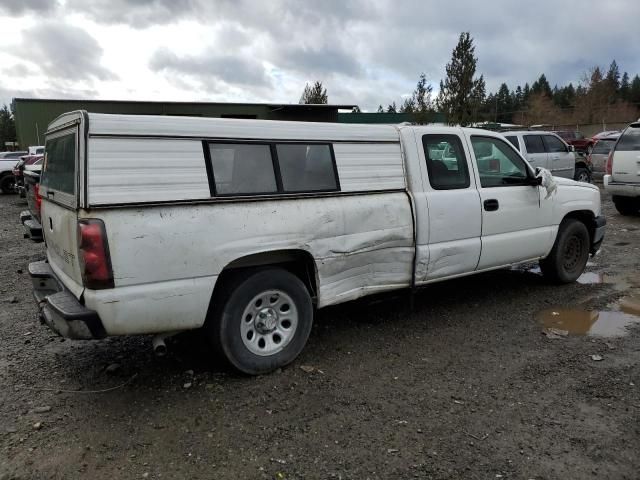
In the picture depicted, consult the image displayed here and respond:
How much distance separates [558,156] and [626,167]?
2928 millimetres

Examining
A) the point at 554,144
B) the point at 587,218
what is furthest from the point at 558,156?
the point at 587,218

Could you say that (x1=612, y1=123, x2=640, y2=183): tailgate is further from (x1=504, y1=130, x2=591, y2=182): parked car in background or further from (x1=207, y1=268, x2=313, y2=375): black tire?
(x1=207, y1=268, x2=313, y2=375): black tire

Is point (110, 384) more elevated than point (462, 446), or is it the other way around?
point (110, 384)

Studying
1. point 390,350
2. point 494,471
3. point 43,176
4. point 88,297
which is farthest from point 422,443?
point 43,176

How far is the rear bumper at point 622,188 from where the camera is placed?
1112 centimetres

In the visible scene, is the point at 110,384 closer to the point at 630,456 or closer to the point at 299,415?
the point at 299,415

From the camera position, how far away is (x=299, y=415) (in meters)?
3.51

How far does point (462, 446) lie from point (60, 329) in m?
2.62

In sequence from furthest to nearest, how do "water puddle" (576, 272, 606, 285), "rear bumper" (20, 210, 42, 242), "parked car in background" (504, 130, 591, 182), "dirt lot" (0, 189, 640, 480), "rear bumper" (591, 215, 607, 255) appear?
"parked car in background" (504, 130, 591, 182) → "water puddle" (576, 272, 606, 285) → "rear bumper" (591, 215, 607, 255) → "rear bumper" (20, 210, 42, 242) → "dirt lot" (0, 189, 640, 480)

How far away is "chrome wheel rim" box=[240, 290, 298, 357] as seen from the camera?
3969 millimetres

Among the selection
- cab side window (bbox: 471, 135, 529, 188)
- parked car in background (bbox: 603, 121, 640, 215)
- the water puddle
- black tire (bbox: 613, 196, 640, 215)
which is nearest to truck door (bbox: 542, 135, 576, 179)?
black tire (bbox: 613, 196, 640, 215)

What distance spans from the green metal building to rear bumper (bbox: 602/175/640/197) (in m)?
15.3

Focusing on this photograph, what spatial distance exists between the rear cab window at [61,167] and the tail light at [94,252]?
297 mm

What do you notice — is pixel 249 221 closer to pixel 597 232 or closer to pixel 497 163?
pixel 497 163
